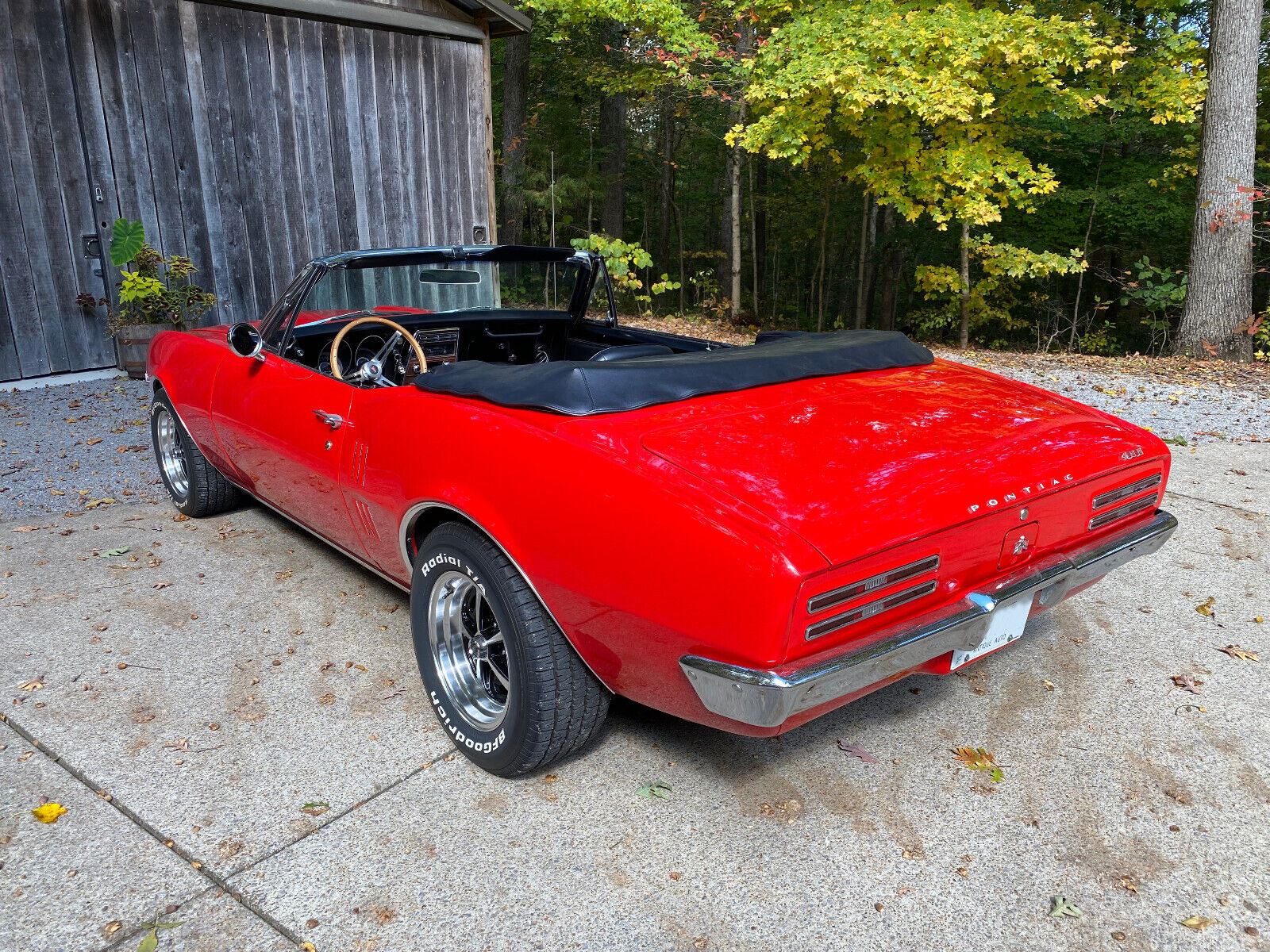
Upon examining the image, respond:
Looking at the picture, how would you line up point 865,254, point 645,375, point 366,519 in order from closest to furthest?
point 645,375
point 366,519
point 865,254

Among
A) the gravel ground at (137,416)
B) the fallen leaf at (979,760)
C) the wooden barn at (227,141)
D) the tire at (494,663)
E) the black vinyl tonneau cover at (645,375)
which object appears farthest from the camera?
the wooden barn at (227,141)

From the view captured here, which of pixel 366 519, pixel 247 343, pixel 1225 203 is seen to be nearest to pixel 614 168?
pixel 1225 203

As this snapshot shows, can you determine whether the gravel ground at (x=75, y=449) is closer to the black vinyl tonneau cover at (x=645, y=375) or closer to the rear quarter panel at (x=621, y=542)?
the black vinyl tonneau cover at (x=645, y=375)

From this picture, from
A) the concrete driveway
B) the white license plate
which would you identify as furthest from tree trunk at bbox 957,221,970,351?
the white license plate

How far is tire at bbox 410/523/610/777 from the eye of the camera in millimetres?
2258

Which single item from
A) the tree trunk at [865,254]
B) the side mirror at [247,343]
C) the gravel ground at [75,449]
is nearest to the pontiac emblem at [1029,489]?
the side mirror at [247,343]

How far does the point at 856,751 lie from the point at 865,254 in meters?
17.1

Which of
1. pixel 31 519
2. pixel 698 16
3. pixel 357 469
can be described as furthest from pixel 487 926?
pixel 698 16

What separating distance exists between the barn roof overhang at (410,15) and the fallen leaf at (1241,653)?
8399 millimetres

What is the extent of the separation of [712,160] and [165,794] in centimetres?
2096

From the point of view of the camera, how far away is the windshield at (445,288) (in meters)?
3.46

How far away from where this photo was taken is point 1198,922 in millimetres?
1968

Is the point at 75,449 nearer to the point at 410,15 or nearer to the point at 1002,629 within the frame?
the point at 410,15

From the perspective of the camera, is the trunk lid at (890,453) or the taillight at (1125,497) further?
the taillight at (1125,497)
